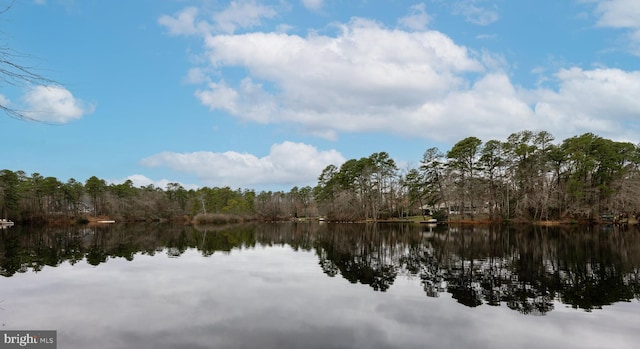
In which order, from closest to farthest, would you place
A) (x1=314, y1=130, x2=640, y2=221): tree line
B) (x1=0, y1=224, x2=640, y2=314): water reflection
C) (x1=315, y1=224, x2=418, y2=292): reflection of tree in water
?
(x1=0, y1=224, x2=640, y2=314): water reflection < (x1=315, y1=224, x2=418, y2=292): reflection of tree in water < (x1=314, y1=130, x2=640, y2=221): tree line

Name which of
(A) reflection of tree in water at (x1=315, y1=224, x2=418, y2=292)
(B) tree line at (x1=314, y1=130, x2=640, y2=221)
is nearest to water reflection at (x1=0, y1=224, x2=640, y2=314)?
(A) reflection of tree in water at (x1=315, y1=224, x2=418, y2=292)

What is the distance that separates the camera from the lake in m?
8.29

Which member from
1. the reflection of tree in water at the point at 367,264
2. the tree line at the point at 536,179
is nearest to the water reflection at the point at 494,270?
the reflection of tree in water at the point at 367,264

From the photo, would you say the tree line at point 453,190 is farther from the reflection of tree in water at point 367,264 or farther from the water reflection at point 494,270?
the reflection of tree in water at point 367,264

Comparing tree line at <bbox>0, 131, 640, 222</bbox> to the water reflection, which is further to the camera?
tree line at <bbox>0, 131, 640, 222</bbox>

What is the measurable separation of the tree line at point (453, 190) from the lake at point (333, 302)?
146 feet

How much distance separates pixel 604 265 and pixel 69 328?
2148 cm

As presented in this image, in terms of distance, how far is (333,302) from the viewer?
11.4m

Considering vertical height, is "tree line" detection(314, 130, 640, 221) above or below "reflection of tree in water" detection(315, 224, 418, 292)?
above

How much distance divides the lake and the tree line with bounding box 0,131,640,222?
44.5 metres

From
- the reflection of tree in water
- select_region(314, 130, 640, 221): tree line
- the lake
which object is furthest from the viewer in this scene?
select_region(314, 130, 640, 221): tree line

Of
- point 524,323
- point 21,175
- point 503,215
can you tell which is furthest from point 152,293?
point 21,175

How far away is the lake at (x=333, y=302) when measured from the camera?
27.2ft

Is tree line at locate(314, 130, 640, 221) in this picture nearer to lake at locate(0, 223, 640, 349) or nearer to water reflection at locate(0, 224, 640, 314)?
water reflection at locate(0, 224, 640, 314)
